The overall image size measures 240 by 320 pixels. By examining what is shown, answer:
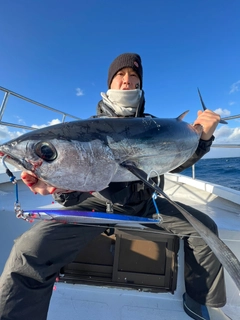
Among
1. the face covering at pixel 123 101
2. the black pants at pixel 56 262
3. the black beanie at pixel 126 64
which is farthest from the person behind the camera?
the black beanie at pixel 126 64

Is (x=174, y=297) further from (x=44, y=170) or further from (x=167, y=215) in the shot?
(x=44, y=170)

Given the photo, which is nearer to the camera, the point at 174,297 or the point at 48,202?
the point at 174,297

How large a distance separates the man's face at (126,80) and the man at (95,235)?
0.06 ft

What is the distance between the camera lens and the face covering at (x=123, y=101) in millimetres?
2014

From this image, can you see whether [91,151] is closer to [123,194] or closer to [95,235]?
[123,194]

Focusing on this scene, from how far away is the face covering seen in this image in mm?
2014

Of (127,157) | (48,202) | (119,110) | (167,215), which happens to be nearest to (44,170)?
(127,157)

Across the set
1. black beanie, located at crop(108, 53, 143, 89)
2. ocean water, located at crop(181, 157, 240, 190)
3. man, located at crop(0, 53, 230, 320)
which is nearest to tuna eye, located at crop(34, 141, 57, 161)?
man, located at crop(0, 53, 230, 320)

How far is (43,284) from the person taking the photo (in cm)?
149

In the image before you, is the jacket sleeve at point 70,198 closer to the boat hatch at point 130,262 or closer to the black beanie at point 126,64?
the boat hatch at point 130,262

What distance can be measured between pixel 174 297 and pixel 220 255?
57.1 inches

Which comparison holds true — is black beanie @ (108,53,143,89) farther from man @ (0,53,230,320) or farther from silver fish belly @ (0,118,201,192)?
silver fish belly @ (0,118,201,192)

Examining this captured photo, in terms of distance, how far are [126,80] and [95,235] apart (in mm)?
1817

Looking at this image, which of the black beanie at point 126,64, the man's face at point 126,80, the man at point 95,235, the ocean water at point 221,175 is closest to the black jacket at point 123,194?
the man at point 95,235
